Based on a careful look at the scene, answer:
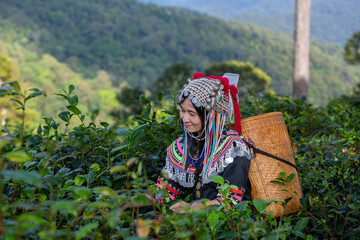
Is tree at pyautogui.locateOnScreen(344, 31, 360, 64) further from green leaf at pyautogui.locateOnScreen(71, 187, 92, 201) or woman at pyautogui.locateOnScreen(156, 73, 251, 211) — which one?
green leaf at pyautogui.locateOnScreen(71, 187, 92, 201)

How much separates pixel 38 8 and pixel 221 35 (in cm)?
2761

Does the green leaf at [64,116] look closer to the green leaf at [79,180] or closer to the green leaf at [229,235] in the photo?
the green leaf at [79,180]

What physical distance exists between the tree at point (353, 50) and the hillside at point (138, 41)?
78.8 ft

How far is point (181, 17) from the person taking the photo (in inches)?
2522

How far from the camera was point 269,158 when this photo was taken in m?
2.38

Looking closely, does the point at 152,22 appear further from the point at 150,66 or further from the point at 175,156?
the point at 175,156

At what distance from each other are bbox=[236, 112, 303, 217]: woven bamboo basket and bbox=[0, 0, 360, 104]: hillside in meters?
41.1

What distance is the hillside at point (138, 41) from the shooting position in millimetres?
49031

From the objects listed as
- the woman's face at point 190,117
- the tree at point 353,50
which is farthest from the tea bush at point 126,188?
the tree at point 353,50

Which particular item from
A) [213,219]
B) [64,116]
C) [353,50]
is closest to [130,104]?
[64,116]

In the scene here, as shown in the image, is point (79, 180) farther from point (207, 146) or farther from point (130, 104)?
point (130, 104)

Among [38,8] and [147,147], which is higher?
[38,8]

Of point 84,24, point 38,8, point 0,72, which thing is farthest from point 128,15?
point 0,72

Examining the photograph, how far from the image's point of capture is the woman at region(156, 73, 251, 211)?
2.33m
